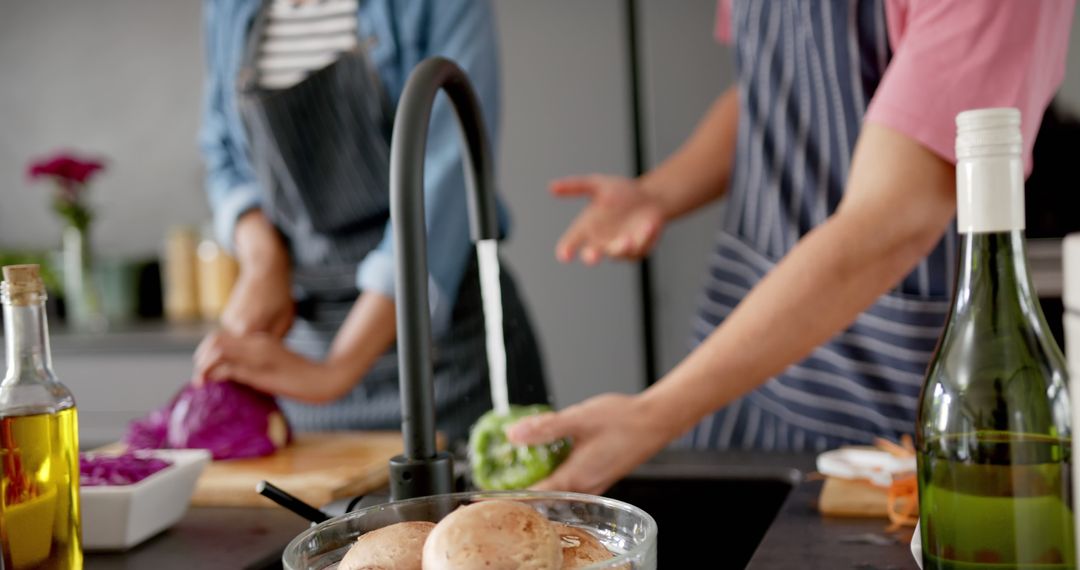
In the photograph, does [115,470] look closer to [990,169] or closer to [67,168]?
[990,169]

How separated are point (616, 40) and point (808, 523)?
6.14ft

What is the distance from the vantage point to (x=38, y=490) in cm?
64

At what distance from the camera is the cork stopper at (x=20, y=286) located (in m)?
0.63

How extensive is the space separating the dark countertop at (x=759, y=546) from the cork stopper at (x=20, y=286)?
0.27 meters

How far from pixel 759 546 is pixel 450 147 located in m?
0.92

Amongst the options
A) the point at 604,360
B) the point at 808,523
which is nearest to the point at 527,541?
the point at 808,523

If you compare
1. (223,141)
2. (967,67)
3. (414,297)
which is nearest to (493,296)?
(414,297)

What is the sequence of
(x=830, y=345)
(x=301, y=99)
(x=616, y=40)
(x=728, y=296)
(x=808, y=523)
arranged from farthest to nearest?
(x=616, y=40) → (x=301, y=99) → (x=728, y=296) → (x=830, y=345) → (x=808, y=523)

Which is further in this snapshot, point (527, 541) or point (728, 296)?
point (728, 296)

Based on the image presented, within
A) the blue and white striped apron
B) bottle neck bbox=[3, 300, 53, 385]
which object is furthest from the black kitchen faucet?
the blue and white striped apron

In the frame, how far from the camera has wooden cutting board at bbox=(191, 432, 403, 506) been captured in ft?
3.45

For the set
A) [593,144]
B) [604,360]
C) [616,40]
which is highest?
[616,40]

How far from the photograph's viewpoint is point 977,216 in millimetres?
541

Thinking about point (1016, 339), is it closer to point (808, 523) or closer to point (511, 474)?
point (808, 523)
